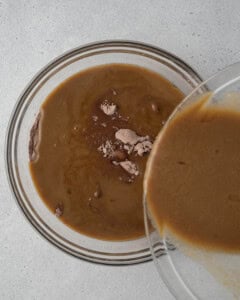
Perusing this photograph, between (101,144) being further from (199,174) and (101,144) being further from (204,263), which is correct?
(204,263)

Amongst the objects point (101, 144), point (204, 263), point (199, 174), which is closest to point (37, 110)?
point (101, 144)

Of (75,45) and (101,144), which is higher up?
(75,45)

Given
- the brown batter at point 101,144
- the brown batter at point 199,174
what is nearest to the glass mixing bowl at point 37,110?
the brown batter at point 101,144

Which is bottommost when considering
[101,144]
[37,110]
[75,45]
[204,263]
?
[204,263]

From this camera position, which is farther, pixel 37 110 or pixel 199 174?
pixel 37 110

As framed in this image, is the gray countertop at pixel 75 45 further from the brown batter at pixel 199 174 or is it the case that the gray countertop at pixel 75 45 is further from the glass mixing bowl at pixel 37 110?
the brown batter at pixel 199 174

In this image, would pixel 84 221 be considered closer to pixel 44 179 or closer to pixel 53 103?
pixel 44 179
